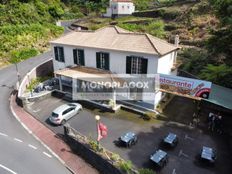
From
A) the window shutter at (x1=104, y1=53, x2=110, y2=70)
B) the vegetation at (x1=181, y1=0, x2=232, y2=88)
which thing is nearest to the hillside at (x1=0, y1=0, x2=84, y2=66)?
the window shutter at (x1=104, y1=53, x2=110, y2=70)

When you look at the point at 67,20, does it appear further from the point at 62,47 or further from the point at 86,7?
the point at 62,47

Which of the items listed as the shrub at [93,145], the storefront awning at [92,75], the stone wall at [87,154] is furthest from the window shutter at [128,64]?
the shrub at [93,145]

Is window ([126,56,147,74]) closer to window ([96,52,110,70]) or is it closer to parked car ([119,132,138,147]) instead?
window ([96,52,110,70])

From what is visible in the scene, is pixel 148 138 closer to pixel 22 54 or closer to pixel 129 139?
pixel 129 139

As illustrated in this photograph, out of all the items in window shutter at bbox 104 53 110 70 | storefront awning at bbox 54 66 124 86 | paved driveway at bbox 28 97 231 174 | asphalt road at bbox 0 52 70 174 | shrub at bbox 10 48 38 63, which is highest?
window shutter at bbox 104 53 110 70

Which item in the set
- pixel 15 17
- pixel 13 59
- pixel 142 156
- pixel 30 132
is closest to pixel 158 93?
pixel 142 156

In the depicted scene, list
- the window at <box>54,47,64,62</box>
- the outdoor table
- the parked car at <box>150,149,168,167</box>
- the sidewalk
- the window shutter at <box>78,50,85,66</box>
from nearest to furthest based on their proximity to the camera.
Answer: the parked car at <box>150,149,168,167</box> → the outdoor table → the sidewalk → the window shutter at <box>78,50,85,66</box> → the window at <box>54,47,64,62</box>

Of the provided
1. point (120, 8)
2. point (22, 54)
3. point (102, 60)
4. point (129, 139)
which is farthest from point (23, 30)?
point (129, 139)
